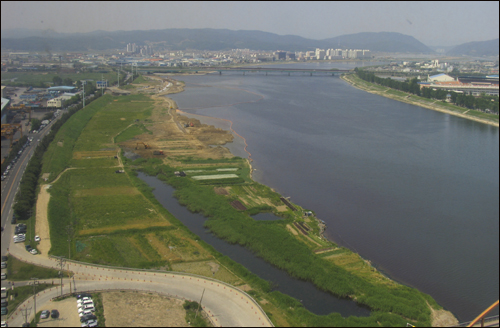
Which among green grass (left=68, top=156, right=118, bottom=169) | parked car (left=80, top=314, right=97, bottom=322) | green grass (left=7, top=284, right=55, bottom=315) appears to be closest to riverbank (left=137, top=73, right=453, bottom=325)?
parked car (left=80, top=314, right=97, bottom=322)

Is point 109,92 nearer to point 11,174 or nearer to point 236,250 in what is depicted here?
point 11,174

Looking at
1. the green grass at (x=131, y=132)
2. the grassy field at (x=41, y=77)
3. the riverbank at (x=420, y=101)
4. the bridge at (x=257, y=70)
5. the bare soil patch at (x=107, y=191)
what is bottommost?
the bare soil patch at (x=107, y=191)

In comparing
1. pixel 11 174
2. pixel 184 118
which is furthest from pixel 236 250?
pixel 184 118

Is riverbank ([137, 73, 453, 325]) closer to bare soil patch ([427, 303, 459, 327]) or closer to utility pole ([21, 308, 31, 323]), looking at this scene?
bare soil patch ([427, 303, 459, 327])

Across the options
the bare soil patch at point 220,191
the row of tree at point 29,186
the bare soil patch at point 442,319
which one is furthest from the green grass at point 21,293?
the bare soil patch at point 442,319

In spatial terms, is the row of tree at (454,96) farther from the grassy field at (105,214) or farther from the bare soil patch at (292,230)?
the grassy field at (105,214)

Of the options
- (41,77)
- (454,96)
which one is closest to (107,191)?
(454,96)
